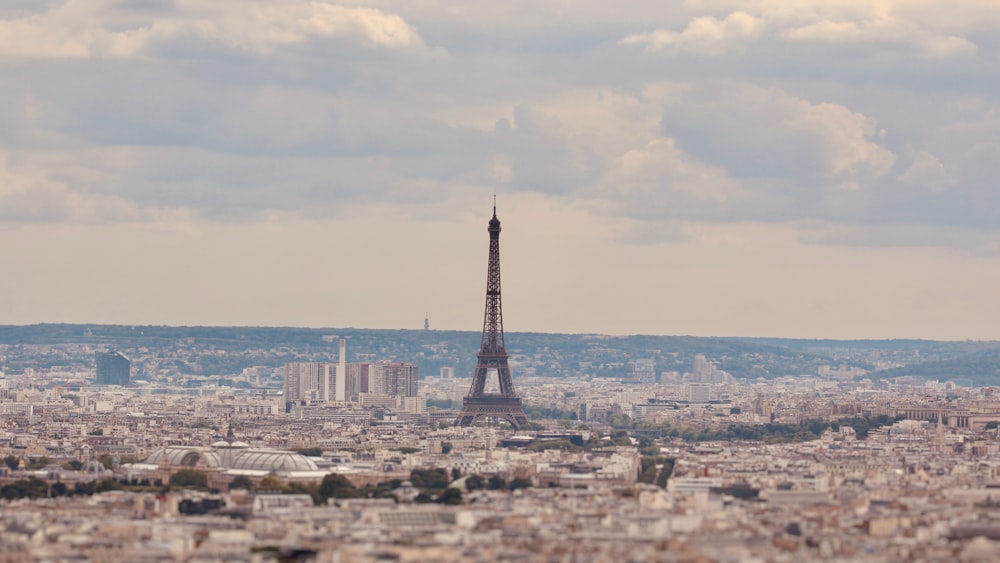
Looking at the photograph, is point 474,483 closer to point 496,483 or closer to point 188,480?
point 496,483

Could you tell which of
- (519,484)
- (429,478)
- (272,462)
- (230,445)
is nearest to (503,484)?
(519,484)

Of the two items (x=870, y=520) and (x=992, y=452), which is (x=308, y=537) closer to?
(x=870, y=520)

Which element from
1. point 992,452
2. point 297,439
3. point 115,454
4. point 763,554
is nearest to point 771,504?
point 763,554

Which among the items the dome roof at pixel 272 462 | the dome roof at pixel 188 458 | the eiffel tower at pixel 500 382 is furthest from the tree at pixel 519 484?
the eiffel tower at pixel 500 382

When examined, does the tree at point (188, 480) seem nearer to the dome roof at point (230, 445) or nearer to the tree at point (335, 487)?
the tree at point (335, 487)

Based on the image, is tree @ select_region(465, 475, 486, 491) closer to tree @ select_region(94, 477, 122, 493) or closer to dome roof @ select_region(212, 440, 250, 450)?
tree @ select_region(94, 477, 122, 493)

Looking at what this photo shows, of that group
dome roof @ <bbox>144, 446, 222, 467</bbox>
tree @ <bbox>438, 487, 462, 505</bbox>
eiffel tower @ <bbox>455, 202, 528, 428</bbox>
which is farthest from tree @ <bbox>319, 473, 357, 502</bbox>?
eiffel tower @ <bbox>455, 202, 528, 428</bbox>
